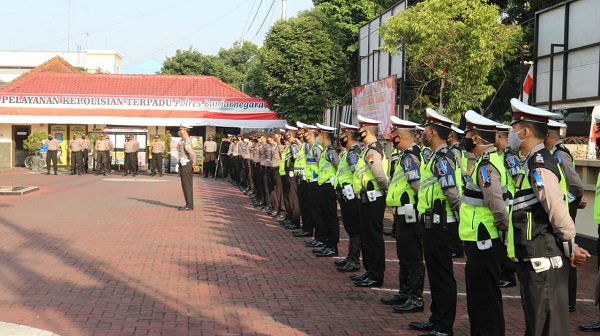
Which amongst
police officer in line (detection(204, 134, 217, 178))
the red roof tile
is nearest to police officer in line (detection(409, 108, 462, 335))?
police officer in line (detection(204, 134, 217, 178))

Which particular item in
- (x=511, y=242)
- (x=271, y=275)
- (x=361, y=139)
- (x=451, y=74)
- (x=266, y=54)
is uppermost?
(x=266, y=54)

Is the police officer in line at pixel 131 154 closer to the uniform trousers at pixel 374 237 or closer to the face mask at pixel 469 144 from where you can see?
the uniform trousers at pixel 374 237

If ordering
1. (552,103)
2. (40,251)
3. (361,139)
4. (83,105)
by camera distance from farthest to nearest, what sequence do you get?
(83,105)
(552,103)
(40,251)
(361,139)

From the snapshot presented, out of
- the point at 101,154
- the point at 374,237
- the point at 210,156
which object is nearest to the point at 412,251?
the point at 374,237

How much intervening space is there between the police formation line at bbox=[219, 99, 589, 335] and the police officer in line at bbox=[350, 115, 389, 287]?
12 mm

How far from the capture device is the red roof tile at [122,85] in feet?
136

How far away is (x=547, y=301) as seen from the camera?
193 inches

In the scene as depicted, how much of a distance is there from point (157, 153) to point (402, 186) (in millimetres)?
27330

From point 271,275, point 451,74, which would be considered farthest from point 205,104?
point 271,275

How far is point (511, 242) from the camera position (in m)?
5.13

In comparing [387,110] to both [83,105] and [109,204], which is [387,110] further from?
[83,105]

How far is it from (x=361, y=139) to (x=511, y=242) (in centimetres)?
453

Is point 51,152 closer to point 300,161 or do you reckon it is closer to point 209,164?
point 209,164

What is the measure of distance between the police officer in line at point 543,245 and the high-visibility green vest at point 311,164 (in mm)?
7832
